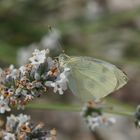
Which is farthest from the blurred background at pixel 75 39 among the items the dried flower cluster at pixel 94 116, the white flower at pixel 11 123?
Result: the white flower at pixel 11 123

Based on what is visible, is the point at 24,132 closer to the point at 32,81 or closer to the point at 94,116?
the point at 32,81

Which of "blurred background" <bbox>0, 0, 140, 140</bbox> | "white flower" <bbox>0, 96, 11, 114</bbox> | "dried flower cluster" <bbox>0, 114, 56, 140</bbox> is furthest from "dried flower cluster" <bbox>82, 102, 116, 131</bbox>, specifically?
"blurred background" <bbox>0, 0, 140, 140</bbox>

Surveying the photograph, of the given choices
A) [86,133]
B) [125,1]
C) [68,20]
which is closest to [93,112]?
[86,133]

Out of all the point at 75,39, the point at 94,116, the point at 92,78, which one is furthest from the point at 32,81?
the point at 75,39

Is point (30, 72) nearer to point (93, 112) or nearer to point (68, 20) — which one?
point (93, 112)

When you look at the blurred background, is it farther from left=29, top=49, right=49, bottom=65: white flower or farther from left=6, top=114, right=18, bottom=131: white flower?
left=29, top=49, right=49, bottom=65: white flower
